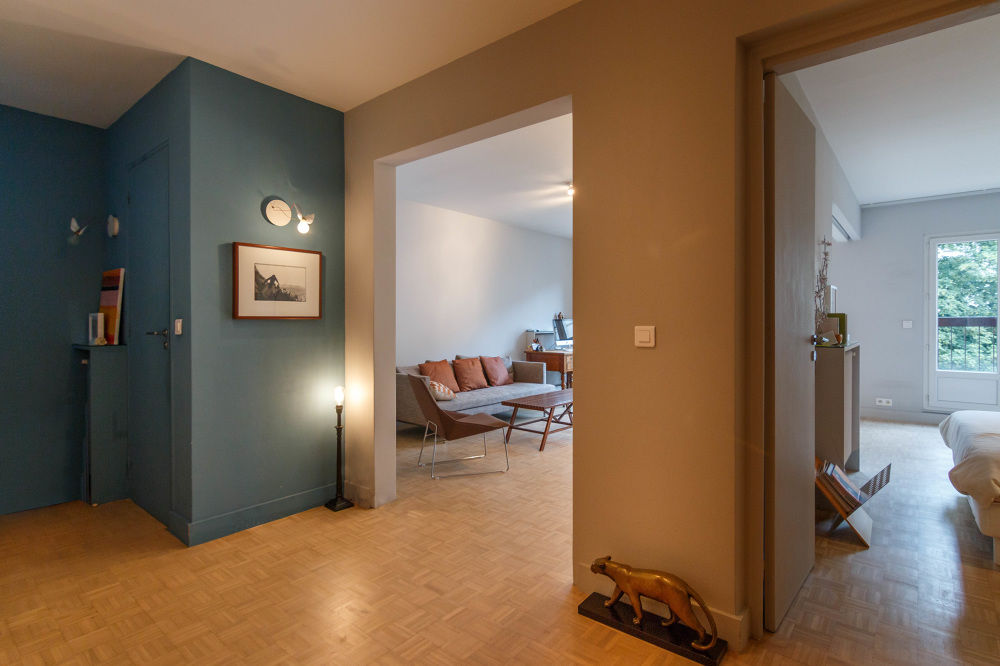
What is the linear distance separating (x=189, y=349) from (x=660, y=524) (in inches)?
110

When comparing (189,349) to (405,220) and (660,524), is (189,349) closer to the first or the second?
(660,524)

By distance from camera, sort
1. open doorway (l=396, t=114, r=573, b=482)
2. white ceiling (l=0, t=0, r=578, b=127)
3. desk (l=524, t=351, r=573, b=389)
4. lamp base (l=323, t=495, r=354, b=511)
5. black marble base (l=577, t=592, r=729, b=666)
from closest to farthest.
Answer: black marble base (l=577, t=592, r=729, b=666) → white ceiling (l=0, t=0, r=578, b=127) → lamp base (l=323, t=495, r=354, b=511) → open doorway (l=396, t=114, r=573, b=482) → desk (l=524, t=351, r=573, b=389)

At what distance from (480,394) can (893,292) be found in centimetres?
571

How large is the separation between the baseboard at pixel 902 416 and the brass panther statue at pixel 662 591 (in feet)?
20.9

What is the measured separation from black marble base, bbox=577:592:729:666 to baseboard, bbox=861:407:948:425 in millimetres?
6320

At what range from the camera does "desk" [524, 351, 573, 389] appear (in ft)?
25.5

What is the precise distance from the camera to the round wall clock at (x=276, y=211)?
3250 mm

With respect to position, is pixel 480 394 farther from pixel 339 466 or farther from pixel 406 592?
pixel 406 592

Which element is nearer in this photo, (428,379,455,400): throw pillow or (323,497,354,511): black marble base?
(323,497,354,511): black marble base

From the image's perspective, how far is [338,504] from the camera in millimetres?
3506

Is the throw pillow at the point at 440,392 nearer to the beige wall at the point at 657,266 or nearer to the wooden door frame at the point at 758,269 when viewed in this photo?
the beige wall at the point at 657,266

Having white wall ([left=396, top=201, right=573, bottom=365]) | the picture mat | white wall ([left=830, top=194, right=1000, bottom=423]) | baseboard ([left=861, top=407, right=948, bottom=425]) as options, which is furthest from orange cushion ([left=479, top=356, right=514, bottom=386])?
baseboard ([left=861, top=407, right=948, bottom=425])

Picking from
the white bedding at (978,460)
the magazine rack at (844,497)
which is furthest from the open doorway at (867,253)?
the white bedding at (978,460)

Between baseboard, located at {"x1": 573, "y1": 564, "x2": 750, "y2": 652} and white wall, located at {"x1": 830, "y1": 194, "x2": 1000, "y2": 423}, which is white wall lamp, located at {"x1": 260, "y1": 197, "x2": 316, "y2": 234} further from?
white wall, located at {"x1": 830, "y1": 194, "x2": 1000, "y2": 423}
